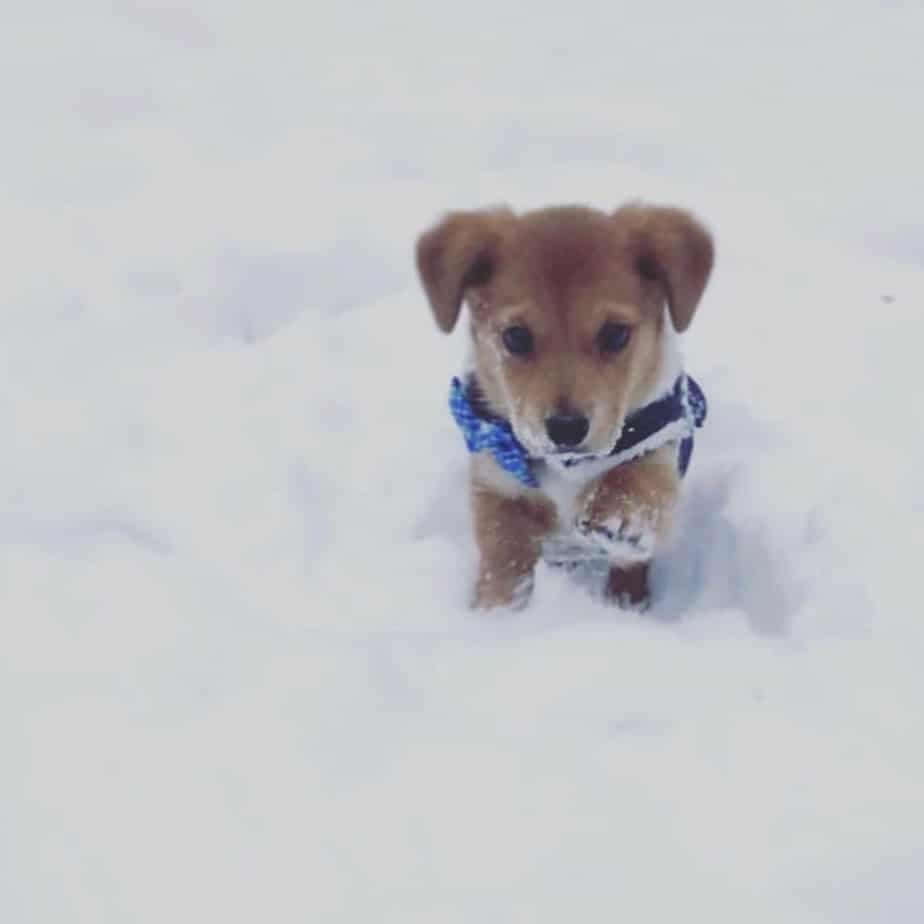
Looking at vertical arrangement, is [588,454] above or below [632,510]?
above

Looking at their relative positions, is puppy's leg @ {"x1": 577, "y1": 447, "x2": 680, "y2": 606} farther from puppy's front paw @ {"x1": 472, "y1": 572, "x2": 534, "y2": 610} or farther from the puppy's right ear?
the puppy's right ear

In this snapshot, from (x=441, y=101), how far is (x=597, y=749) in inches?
176

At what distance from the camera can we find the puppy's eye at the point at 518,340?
3.18 meters

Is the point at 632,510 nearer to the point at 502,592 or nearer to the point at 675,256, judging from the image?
the point at 502,592

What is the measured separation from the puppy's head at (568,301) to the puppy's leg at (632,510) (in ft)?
0.45

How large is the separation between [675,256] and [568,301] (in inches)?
10.9

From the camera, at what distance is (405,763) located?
229 centimetres

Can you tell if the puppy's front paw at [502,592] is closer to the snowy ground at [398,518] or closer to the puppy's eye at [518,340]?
the snowy ground at [398,518]

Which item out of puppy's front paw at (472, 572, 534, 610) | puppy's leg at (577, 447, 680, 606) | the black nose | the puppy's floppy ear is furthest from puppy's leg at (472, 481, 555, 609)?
the puppy's floppy ear

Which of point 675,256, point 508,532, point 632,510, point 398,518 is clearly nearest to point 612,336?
point 675,256

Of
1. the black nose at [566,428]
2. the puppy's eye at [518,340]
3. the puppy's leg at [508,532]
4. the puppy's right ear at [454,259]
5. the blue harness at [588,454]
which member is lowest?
the puppy's leg at [508,532]

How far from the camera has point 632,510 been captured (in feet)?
10.5

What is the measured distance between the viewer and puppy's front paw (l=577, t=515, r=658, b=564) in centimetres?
318

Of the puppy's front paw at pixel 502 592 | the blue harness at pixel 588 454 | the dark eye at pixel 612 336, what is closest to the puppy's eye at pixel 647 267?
the dark eye at pixel 612 336
